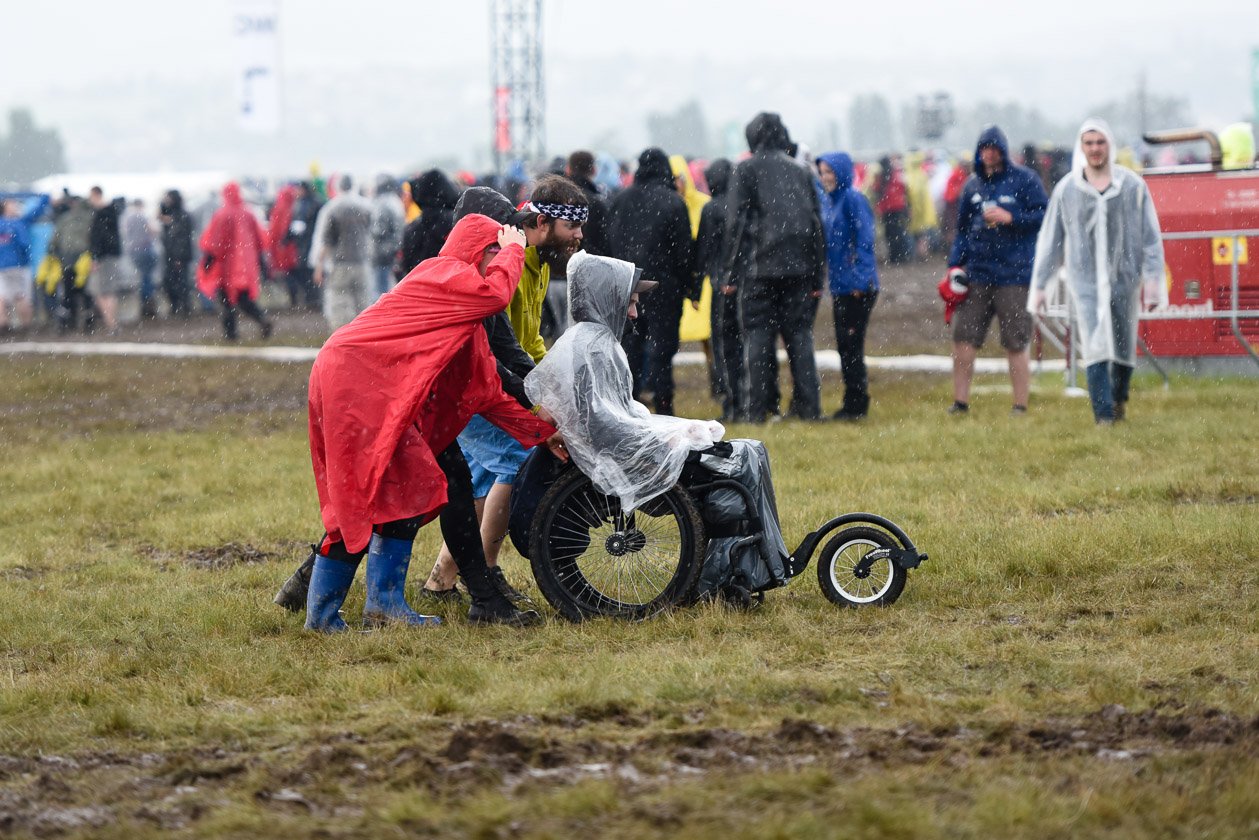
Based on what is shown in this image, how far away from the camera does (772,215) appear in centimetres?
1139

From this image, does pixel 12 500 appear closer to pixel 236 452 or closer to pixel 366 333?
pixel 236 452

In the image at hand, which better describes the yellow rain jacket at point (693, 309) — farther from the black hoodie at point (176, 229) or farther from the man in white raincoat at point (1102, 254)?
the black hoodie at point (176, 229)

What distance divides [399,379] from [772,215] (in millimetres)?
5948

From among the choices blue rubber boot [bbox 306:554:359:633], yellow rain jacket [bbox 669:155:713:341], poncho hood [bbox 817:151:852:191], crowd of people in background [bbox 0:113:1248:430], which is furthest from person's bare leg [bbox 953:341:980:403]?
blue rubber boot [bbox 306:554:359:633]

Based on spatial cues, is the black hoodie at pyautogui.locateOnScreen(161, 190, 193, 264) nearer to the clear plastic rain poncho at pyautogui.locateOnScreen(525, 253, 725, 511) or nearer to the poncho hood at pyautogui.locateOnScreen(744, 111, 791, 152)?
the poncho hood at pyautogui.locateOnScreen(744, 111, 791, 152)

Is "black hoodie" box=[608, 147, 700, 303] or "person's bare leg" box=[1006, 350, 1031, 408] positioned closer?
"black hoodie" box=[608, 147, 700, 303]

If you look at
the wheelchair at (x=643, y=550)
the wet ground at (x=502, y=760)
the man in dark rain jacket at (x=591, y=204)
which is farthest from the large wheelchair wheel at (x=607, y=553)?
the man in dark rain jacket at (x=591, y=204)

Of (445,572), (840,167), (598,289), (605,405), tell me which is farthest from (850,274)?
(605,405)

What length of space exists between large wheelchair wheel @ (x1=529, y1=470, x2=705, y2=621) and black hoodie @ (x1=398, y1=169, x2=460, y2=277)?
547cm

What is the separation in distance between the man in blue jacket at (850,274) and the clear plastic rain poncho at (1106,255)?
1.49 metres

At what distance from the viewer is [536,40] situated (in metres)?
66.2

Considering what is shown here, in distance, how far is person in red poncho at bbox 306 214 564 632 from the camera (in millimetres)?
5848

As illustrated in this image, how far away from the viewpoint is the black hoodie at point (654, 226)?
38.3 feet

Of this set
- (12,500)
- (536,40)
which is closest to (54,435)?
(12,500)
